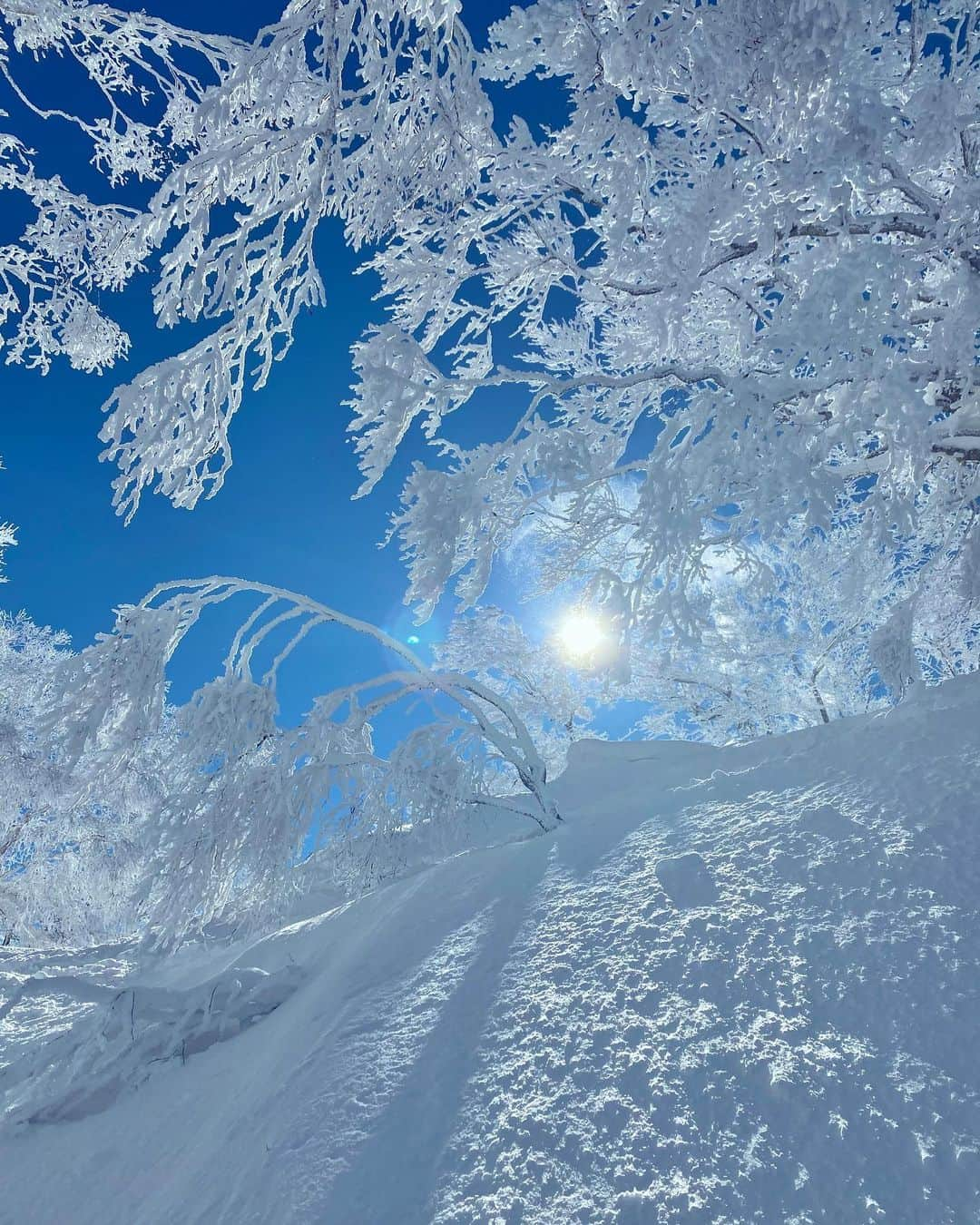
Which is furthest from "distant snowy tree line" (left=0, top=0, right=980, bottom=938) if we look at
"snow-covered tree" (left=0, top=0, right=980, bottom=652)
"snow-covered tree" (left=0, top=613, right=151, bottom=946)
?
"snow-covered tree" (left=0, top=613, right=151, bottom=946)

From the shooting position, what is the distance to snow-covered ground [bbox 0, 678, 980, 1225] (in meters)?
1.52

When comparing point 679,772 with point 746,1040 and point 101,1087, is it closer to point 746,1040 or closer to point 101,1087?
point 746,1040

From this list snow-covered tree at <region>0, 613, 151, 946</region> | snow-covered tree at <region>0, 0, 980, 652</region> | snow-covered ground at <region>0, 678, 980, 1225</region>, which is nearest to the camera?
snow-covered ground at <region>0, 678, 980, 1225</region>

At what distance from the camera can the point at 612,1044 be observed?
195cm

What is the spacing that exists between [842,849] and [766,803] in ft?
2.36

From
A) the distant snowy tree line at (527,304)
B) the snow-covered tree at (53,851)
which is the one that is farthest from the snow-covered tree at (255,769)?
the snow-covered tree at (53,851)

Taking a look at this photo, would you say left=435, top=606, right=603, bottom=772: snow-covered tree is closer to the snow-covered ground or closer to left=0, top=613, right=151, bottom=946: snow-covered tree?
left=0, top=613, right=151, bottom=946: snow-covered tree

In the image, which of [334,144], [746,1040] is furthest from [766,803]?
[334,144]

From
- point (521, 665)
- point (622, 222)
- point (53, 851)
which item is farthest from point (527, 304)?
point (53, 851)

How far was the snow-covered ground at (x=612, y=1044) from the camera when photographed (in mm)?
1519

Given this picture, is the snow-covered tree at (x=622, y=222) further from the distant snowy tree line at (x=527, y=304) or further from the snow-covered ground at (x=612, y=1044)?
the snow-covered ground at (x=612, y=1044)

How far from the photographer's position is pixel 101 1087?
327 cm

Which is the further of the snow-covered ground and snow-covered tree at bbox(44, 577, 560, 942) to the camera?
snow-covered tree at bbox(44, 577, 560, 942)

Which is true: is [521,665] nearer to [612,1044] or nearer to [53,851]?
[53,851]
